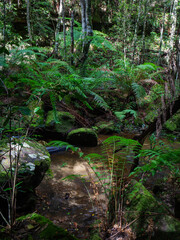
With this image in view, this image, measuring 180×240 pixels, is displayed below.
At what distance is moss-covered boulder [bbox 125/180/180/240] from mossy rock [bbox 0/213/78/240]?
575 mm

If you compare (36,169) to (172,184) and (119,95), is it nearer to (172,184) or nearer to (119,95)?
(172,184)

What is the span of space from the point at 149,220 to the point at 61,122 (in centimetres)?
395

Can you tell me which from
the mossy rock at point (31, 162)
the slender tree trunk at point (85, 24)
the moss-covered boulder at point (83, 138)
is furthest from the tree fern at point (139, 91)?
the mossy rock at point (31, 162)

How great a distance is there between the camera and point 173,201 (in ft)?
7.03

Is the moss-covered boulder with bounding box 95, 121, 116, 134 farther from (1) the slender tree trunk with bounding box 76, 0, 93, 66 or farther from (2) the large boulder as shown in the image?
(2) the large boulder

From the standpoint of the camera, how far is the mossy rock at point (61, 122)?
4910 mm

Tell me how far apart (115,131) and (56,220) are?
421 centimetres

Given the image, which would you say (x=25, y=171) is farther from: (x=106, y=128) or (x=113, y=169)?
(x=106, y=128)

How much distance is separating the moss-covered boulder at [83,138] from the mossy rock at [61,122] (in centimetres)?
32

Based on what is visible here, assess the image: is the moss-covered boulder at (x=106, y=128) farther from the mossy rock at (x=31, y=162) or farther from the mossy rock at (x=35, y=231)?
the mossy rock at (x=35, y=231)

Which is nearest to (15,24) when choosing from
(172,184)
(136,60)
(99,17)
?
(99,17)

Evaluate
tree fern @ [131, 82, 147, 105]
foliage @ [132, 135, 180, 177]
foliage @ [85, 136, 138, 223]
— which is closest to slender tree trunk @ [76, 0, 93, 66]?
tree fern @ [131, 82, 147, 105]

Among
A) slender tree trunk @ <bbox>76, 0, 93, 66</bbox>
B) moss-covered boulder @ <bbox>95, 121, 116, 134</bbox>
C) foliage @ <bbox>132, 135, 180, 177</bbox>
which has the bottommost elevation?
moss-covered boulder @ <bbox>95, 121, 116, 134</bbox>

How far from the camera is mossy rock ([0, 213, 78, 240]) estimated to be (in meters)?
1.11
